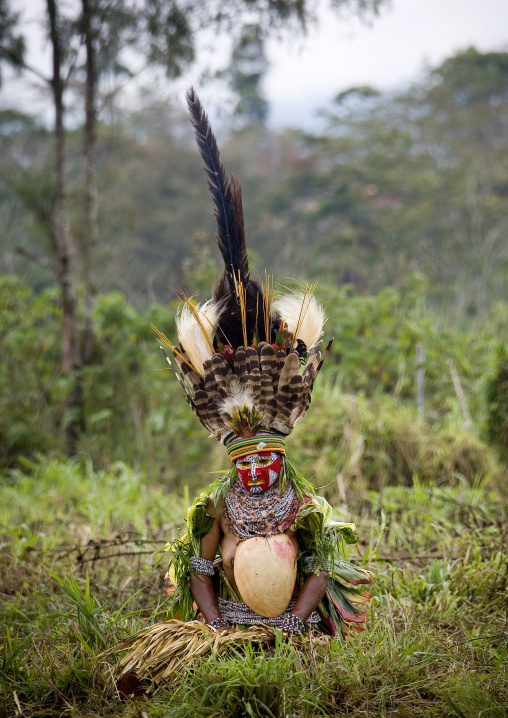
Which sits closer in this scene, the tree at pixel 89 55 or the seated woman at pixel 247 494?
the seated woman at pixel 247 494

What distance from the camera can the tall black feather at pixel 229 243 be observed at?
109 inches

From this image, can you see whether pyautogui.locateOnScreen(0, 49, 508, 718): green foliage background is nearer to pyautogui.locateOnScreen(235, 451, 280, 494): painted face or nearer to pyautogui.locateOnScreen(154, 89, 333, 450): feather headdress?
pyautogui.locateOnScreen(235, 451, 280, 494): painted face

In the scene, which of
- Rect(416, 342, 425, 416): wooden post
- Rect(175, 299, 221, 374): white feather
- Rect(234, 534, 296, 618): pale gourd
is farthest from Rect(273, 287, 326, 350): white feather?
Rect(416, 342, 425, 416): wooden post

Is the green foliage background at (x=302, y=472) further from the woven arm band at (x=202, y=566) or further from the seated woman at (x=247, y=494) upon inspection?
the woven arm band at (x=202, y=566)

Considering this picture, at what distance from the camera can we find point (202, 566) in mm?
2701

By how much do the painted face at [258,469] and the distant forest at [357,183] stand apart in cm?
1316

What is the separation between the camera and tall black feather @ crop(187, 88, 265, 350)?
2.77 metres

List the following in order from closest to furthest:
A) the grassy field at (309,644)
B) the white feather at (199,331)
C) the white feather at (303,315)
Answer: the grassy field at (309,644), the white feather at (199,331), the white feather at (303,315)

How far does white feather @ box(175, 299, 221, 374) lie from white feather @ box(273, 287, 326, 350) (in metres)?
0.27

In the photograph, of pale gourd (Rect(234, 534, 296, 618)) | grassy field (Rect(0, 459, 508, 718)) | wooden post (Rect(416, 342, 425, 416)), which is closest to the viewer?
grassy field (Rect(0, 459, 508, 718))

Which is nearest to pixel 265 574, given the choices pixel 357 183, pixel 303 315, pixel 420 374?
pixel 303 315

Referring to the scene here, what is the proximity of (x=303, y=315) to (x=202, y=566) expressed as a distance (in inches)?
40.6

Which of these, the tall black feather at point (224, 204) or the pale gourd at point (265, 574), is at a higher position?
the tall black feather at point (224, 204)

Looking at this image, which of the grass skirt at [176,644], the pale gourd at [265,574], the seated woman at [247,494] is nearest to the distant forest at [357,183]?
the seated woman at [247,494]
